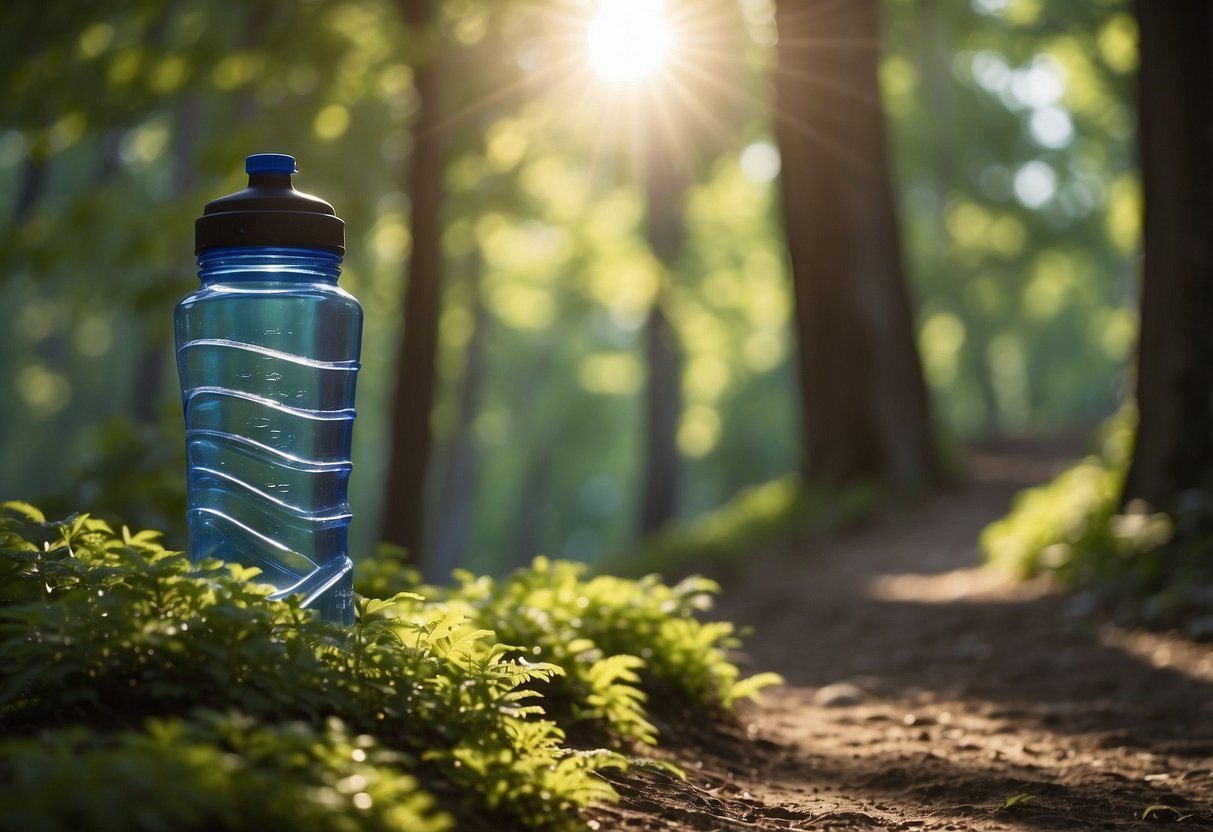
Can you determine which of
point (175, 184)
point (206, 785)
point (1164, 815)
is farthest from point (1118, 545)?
point (175, 184)

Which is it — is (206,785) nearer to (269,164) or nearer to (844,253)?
(269,164)

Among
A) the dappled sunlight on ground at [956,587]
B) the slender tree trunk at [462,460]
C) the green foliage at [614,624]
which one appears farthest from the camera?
the slender tree trunk at [462,460]

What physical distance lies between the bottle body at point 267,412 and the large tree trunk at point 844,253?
10047 mm

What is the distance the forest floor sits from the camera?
11.7 ft

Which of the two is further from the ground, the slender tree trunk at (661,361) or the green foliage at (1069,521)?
the slender tree trunk at (661,361)

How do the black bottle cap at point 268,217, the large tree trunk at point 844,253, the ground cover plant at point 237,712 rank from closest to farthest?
the ground cover plant at point 237,712 < the black bottle cap at point 268,217 < the large tree trunk at point 844,253

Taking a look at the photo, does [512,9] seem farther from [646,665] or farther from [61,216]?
[646,665]

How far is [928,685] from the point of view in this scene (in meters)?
6.05

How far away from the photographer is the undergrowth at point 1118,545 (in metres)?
6.68

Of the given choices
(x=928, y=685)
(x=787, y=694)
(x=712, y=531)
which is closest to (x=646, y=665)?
(x=787, y=694)

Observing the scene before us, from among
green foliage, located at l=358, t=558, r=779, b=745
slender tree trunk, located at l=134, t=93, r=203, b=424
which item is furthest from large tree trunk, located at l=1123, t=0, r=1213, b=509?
slender tree trunk, located at l=134, t=93, r=203, b=424

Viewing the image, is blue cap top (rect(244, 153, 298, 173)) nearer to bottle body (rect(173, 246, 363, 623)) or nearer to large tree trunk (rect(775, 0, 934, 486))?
bottle body (rect(173, 246, 363, 623))

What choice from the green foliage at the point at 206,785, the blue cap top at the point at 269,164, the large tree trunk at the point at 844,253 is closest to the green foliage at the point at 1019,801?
the green foliage at the point at 206,785

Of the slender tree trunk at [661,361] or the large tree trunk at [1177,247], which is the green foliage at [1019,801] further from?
the slender tree trunk at [661,361]
